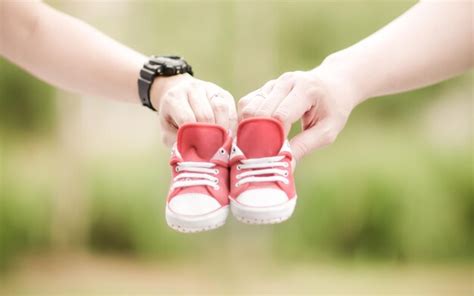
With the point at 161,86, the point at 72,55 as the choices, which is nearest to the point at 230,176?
the point at 161,86

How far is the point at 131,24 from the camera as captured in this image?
89.4 inches

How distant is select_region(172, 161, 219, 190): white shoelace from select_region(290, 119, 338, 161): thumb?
0.63ft

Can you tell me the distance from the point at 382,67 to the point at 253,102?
328 mm

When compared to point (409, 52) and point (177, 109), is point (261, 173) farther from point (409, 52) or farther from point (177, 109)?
point (409, 52)

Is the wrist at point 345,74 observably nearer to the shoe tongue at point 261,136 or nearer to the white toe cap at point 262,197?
the shoe tongue at point 261,136

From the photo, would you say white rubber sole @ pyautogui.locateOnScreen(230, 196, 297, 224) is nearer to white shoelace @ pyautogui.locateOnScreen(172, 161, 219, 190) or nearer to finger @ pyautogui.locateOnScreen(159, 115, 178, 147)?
white shoelace @ pyautogui.locateOnScreen(172, 161, 219, 190)

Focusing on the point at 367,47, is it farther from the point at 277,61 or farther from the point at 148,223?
the point at 148,223

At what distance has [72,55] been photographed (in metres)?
1.61

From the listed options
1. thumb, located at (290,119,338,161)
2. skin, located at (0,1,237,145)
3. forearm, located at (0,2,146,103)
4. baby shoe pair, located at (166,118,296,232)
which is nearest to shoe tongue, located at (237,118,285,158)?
baby shoe pair, located at (166,118,296,232)

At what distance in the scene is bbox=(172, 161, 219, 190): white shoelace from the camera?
124cm

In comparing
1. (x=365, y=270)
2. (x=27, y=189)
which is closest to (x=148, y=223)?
(x=27, y=189)

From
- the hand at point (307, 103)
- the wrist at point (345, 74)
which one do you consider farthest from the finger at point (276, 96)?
the wrist at point (345, 74)

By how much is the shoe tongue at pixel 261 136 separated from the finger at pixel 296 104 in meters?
0.05

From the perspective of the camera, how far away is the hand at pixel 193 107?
133 cm
